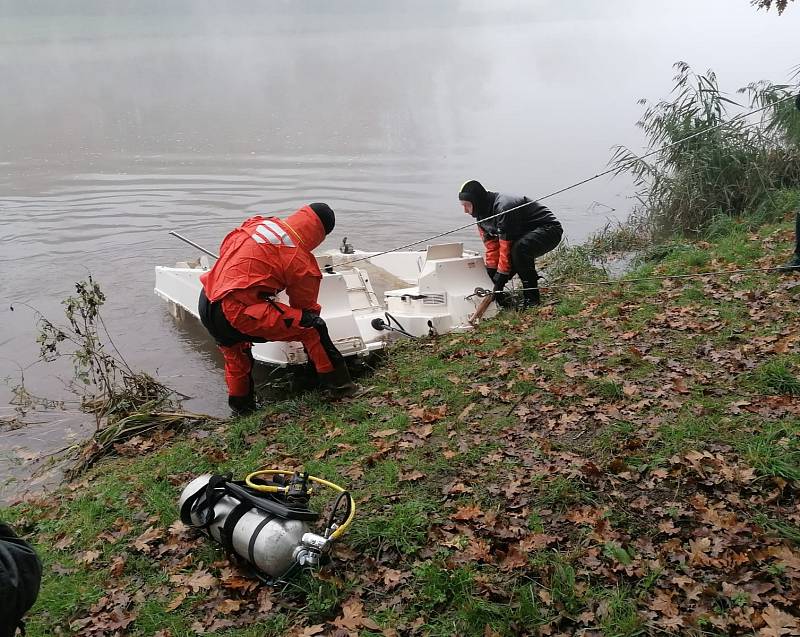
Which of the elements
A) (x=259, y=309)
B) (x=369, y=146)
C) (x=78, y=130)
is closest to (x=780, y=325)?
(x=259, y=309)

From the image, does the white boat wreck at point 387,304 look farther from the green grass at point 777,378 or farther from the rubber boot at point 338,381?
the green grass at point 777,378

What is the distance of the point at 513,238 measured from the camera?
8242mm

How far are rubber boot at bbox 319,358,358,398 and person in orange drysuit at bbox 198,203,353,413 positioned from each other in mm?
10

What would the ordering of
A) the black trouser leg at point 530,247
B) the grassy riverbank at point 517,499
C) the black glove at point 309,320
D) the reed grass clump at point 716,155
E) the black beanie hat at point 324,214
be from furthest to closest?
the reed grass clump at point 716,155 → the black trouser leg at point 530,247 → the black beanie hat at point 324,214 → the black glove at point 309,320 → the grassy riverbank at point 517,499

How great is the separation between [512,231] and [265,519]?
5254mm

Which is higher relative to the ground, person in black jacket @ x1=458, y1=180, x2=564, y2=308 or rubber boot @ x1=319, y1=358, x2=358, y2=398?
person in black jacket @ x1=458, y1=180, x2=564, y2=308

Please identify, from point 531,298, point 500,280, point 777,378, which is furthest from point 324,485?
point 531,298

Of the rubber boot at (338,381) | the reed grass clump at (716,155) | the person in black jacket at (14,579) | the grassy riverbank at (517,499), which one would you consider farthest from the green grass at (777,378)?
the reed grass clump at (716,155)

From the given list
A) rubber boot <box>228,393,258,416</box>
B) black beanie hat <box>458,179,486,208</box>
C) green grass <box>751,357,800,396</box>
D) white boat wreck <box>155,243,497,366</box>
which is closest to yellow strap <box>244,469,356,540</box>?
rubber boot <box>228,393,258,416</box>

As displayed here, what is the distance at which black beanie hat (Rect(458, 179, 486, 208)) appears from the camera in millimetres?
8266

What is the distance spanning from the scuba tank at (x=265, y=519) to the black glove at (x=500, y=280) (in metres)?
4.41

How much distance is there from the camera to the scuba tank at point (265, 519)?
3896mm

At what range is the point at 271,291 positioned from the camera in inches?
250

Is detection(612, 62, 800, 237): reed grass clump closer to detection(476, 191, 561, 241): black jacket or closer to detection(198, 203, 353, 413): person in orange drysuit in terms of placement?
detection(476, 191, 561, 241): black jacket
